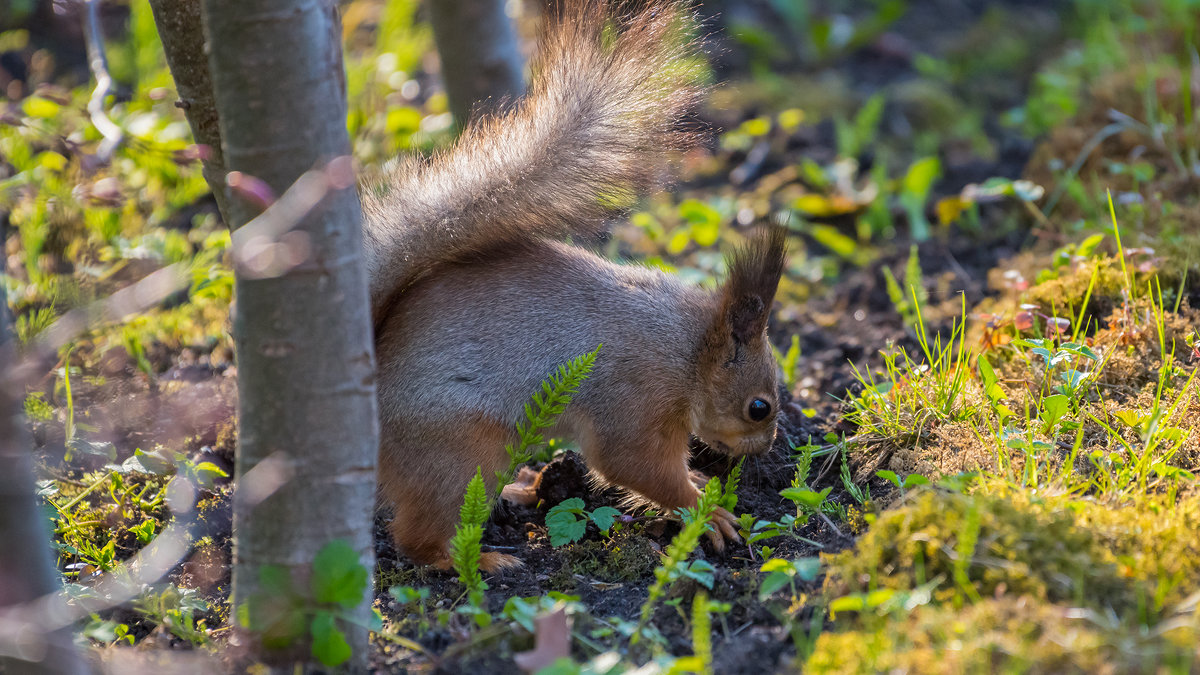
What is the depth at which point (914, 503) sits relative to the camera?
216cm

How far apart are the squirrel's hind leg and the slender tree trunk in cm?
114

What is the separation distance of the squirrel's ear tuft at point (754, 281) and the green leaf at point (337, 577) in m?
1.53

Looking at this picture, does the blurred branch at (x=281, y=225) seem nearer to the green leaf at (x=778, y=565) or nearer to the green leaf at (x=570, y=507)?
the green leaf at (x=778, y=565)

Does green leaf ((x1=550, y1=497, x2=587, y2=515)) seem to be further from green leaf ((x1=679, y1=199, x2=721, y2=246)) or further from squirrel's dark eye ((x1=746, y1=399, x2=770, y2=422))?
green leaf ((x1=679, y1=199, x2=721, y2=246))

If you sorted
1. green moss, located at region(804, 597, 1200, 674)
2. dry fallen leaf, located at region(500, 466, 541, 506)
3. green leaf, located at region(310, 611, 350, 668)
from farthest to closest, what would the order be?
dry fallen leaf, located at region(500, 466, 541, 506)
green leaf, located at region(310, 611, 350, 668)
green moss, located at region(804, 597, 1200, 674)

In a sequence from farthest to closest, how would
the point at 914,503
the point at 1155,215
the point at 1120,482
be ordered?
the point at 1155,215, the point at 1120,482, the point at 914,503

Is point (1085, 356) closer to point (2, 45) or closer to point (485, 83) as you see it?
point (485, 83)

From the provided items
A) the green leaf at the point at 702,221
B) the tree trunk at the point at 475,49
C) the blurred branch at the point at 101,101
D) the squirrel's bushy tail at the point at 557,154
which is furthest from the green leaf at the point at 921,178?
the blurred branch at the point at 101,101

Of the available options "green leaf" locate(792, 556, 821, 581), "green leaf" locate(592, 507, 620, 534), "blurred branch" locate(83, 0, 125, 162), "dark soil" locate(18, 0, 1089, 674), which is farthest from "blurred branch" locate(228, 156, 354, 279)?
"green leaf" locate(592, 507, 620, 534)

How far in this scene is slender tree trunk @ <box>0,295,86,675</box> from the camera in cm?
151

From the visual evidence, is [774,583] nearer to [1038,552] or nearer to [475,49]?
[1038,552]

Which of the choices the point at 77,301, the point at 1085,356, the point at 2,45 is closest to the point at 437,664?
the point at 1085,356

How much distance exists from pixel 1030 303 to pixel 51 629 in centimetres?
306

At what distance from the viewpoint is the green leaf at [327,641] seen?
6.06 ft
